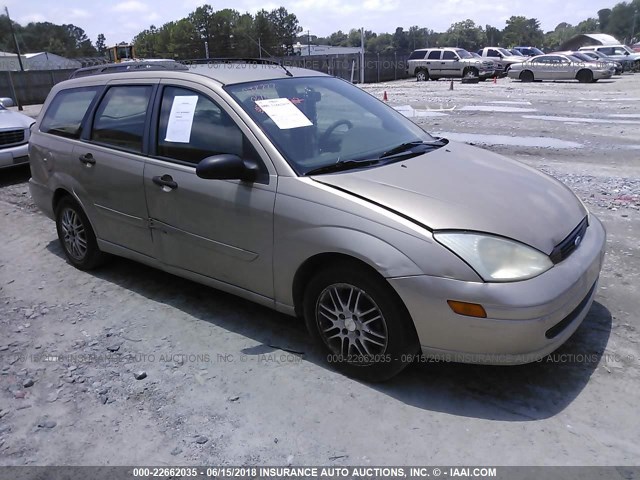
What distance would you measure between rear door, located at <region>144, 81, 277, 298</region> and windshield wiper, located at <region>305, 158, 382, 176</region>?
0.28 metres

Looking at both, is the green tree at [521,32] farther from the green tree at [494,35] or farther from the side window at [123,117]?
the side window at [123,117]

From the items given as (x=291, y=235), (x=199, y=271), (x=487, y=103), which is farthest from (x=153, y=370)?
(x=487, y=103)

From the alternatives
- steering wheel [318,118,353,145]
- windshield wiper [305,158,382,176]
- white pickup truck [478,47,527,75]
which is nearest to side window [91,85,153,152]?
steering wheel [318,118,353,145]

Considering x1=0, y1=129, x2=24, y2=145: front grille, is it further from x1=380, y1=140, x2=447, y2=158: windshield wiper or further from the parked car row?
the parked car row

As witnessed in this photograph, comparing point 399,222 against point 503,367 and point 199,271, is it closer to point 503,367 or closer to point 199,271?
point 503,367

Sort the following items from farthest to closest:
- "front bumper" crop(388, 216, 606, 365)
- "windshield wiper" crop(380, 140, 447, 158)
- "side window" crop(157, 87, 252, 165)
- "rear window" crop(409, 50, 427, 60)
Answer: "rear window" crop(409, 50, 427, 60) → "windshield wiper" crop(380, 140, 447, 158) → "side window" crop(157, 87, 252, 165) → "front bumper" crop(388, 216, 606, 365)

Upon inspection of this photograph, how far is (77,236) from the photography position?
492 centimetres

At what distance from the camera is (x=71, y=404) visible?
313cm

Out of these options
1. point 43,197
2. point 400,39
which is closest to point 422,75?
point 43,197

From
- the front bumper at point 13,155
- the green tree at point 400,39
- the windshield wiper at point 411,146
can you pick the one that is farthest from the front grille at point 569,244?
the green tree at point 400,39

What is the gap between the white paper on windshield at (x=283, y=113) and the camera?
3527mm

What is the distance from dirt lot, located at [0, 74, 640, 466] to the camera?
8.80 ft

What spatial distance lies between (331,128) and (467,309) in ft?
5.46

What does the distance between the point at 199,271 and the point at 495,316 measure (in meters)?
2.12
